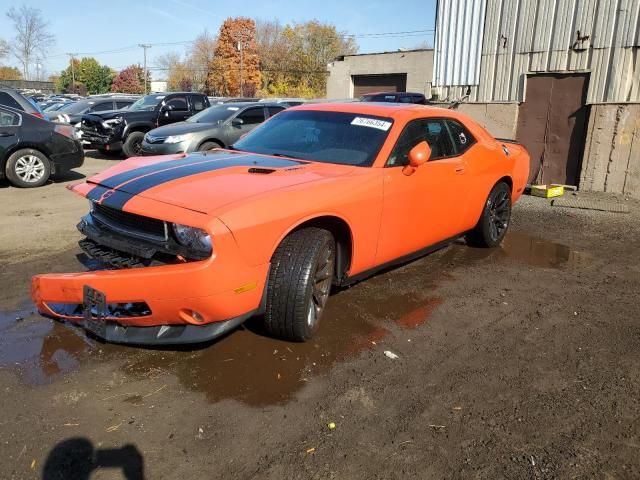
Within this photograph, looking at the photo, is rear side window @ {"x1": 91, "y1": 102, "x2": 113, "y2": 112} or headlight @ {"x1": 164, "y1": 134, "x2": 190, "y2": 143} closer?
headlight @ {"x1": 164, "y1": 134, "x2": 190, "y2": 143}

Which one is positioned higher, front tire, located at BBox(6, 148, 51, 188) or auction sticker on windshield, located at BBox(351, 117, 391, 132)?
auction sticker on windshield, located at BBox(351, 117, 391, 132)

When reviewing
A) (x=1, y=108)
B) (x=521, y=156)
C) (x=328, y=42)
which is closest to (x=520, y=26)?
(x=521, y=156)

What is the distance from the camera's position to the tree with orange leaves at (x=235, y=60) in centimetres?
6712

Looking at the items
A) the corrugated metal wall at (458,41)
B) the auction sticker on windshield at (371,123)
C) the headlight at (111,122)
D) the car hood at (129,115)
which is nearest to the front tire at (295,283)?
the auction sticker on windshield at (371,123)

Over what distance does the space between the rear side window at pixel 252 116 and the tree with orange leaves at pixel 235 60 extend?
56610 mm

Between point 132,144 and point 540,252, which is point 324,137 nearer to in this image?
point 540,252

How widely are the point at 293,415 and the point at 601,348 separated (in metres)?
2.28

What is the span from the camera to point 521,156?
6223 mm

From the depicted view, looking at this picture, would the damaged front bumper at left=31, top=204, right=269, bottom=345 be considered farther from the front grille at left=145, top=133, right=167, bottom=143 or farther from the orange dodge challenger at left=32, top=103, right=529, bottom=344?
the front grille at left=145, top=133, right=167, bottom=143

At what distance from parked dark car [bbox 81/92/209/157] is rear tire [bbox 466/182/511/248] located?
9517mm

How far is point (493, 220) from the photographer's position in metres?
5.92

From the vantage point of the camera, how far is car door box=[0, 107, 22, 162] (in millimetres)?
8789

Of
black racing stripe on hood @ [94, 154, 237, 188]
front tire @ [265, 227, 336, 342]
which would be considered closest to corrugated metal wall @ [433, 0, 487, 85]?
black racing stripe on hood @ [94, 154, 237, 188]

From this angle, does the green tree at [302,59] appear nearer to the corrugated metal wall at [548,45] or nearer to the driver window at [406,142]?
the corrugated metal wall at [548,45]
